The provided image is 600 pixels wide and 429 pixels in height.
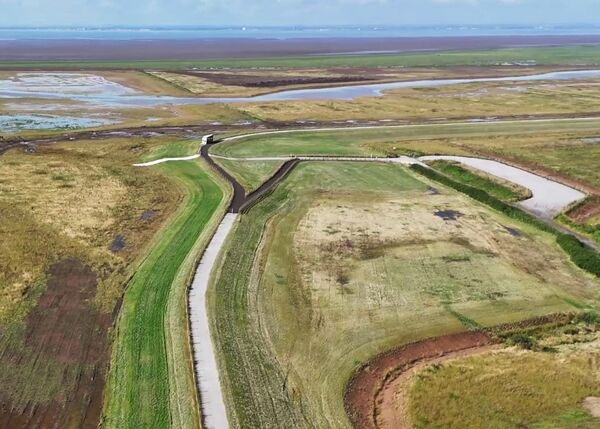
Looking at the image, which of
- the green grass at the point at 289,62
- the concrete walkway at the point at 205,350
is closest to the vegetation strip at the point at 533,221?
the concrete walkway at the point at 205,350

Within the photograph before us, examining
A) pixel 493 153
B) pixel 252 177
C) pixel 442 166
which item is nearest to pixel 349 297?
pixel 252 177

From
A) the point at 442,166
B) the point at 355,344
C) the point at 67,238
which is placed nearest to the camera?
the point at 355,344

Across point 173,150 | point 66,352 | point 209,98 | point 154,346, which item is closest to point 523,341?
point 154,346

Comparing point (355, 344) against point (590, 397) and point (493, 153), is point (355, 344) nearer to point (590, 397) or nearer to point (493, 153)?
point (590, 397)

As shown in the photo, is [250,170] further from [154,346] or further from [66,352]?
[66,352]

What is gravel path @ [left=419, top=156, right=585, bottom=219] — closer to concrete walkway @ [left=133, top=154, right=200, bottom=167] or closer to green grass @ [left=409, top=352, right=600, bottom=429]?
green grass @ [left=409, top=352, right=600, bottom=429]

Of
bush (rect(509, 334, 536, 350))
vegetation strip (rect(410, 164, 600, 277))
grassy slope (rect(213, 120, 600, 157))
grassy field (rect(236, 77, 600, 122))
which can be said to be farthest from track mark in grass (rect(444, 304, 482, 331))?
grassy field (rect(236, 77, 600, 122))

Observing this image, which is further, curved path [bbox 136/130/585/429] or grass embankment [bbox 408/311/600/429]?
curved path [bbox 136/130/585/429]
